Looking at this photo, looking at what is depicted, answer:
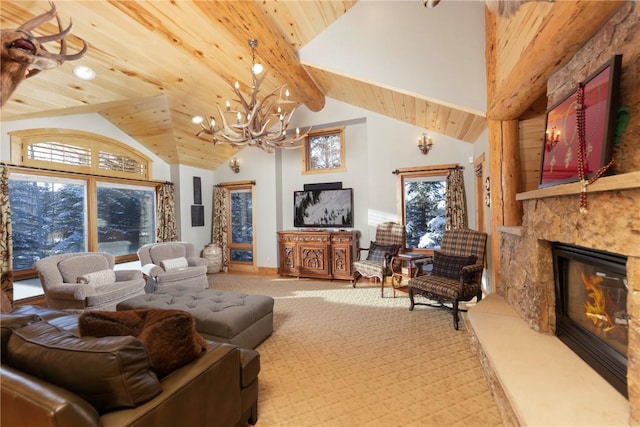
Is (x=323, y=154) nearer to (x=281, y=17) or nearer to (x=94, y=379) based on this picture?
(x=281, y=17)

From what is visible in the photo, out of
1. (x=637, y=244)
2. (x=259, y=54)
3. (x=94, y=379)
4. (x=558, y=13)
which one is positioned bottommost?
(x=94, y=379)

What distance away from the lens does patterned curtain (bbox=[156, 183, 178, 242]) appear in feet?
19.0

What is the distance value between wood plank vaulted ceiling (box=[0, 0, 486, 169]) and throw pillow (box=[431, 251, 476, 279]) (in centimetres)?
177

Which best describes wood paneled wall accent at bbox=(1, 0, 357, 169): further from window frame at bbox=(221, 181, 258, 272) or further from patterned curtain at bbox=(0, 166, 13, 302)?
window frame at bbox=(221, 181, 258, 272)

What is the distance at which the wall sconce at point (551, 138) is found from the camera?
2.10 meters

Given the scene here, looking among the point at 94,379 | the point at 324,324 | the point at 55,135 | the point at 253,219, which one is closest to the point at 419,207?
the point at 324,324

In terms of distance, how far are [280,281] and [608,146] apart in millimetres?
5028

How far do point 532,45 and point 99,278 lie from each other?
16.6 ft

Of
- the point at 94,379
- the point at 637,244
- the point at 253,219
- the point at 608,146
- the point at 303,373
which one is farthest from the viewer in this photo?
the point at 253,219

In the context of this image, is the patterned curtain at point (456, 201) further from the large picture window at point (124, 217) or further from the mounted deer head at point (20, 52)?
the large picture window at point (124, 217)

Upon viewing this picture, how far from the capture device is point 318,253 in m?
5.58

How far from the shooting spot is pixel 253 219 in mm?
6562

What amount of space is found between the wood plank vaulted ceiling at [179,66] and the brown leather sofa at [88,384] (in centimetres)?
290

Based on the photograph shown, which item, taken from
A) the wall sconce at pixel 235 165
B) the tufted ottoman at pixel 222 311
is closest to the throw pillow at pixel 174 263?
the tufted ottoman at pixel 222 311
